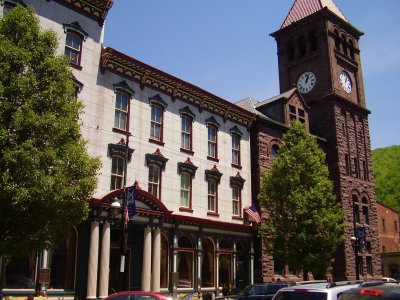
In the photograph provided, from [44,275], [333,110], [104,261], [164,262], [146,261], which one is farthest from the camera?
[333,110]

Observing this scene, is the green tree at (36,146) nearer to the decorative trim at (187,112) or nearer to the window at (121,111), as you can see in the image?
the window at (121,111)

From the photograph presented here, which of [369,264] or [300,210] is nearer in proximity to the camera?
[300,210]

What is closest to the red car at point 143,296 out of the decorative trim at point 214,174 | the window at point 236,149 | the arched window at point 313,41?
the decorative trim at point 214,174

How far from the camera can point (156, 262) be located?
2375 cm

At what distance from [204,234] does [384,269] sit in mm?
37384

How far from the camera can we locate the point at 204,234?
2789cm

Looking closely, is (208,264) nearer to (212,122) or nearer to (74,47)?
(212,122)

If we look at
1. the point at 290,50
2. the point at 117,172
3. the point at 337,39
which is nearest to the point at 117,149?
the point at 117,172

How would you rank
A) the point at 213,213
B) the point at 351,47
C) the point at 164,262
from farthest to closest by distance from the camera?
the point at 351,47 → the point at 213,213 → the point at 164,262

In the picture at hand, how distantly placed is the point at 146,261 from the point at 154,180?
473 cm

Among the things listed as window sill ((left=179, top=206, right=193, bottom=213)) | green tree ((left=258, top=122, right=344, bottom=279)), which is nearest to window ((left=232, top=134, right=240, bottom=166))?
green tree ((left=258, top=122, right=344, bottom=279))

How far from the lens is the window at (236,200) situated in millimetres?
30562

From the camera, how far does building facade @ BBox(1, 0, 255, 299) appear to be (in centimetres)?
2122

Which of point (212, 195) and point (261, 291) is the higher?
point (212, 195)
